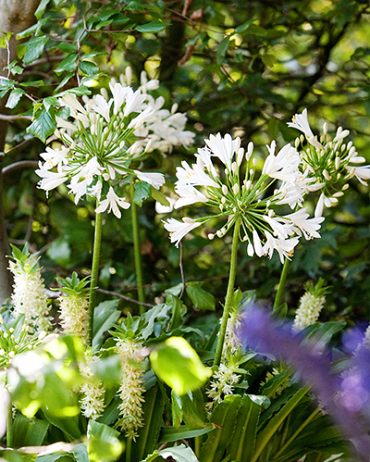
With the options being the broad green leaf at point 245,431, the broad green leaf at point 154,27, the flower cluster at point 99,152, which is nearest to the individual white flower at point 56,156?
the flower cluster at point 99,152

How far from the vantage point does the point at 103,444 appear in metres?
0.39

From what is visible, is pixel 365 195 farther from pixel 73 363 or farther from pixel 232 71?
pixel 73 363

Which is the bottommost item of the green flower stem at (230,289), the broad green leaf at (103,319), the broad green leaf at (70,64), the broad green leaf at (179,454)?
the broad green leaf at (103,319)

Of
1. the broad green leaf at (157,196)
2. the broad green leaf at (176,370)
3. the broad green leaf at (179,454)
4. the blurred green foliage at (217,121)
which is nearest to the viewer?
the broad green leaf at (176,370)

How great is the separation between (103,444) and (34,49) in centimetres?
44

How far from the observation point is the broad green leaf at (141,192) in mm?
470

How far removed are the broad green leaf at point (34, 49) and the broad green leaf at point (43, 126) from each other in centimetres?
11

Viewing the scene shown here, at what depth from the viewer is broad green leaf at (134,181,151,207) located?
0.47 m

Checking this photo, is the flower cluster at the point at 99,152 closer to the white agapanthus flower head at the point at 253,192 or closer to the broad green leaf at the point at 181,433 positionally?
the white agapanthus flower head at the point at 253,192

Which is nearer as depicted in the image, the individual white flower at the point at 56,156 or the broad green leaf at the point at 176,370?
the broad green leaf at the point at 176,370

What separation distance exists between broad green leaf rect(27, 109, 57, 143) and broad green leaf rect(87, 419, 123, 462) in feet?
0.92

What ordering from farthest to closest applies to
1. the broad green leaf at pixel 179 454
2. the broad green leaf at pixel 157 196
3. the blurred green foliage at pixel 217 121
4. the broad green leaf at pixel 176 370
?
the blurred green foliage at pixel 217 121 < the broad green leaf at pixel 157 196 < the broad green leaf at pixel 179 454 < the broad green leaf at pixel 176 370

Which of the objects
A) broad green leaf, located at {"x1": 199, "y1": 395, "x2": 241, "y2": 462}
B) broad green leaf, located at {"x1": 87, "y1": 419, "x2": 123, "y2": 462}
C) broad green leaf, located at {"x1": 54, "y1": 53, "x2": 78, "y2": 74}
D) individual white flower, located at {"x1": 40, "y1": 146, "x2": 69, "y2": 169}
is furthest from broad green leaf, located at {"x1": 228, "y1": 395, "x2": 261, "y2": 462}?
broad green leaf, located at {"x1": 54, "y1": 53, "x2": 78, "y2": 74}

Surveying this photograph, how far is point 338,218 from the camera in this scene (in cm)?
109
